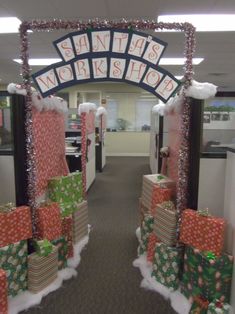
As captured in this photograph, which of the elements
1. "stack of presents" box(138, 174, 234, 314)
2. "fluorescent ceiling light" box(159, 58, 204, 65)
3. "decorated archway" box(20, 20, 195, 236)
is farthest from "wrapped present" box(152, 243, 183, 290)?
"fluorescent ceiling light" box(159, 58, 204, 65)

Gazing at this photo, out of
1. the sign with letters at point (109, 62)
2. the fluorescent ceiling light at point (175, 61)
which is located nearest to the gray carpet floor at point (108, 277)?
the sign with letters at point (109, 62)

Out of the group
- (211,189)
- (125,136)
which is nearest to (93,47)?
(211,189)

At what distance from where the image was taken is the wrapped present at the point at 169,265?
91.3 inches

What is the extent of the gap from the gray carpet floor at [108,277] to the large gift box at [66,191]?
526 millimetres

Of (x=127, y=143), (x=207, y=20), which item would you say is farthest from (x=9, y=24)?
(x=127, y=143)

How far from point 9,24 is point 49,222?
9.43 feet

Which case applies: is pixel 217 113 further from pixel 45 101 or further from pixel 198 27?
pixel 45 101

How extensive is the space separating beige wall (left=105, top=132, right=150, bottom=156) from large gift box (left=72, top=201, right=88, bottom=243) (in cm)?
661

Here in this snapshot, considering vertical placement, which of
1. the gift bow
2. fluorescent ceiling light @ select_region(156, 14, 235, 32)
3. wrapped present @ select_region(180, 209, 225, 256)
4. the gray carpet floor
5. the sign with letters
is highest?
fluorescent ceiling light @ select_region(156, 14, 235, 32)

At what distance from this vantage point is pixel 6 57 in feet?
19.3

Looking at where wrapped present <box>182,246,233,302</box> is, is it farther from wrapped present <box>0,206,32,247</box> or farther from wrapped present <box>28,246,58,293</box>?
wrapped present <box>0,206,32,247</box>

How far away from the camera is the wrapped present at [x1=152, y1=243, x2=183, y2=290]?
2318 mm

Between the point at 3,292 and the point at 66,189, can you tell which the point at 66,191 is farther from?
the point at 3,292

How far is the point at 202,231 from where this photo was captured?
2.08 m
